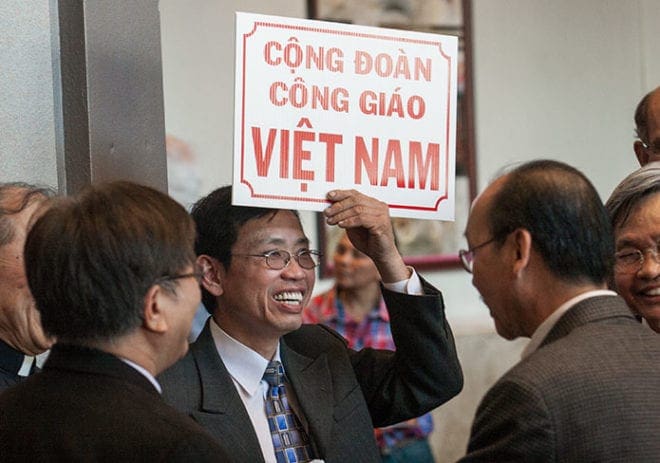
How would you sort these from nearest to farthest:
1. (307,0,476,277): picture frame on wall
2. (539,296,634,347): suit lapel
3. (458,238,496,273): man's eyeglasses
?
(539,296,634,347): suit lapel, (458,238,496,273): man's eyeglasses, (307,0,476,277): picture frame on wall

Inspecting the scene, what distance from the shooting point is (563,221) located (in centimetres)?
189

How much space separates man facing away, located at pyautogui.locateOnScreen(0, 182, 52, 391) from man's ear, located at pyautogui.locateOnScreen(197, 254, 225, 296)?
0.37 m

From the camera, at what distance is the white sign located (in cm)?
226

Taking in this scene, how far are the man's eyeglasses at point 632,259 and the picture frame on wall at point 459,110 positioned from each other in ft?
9.99

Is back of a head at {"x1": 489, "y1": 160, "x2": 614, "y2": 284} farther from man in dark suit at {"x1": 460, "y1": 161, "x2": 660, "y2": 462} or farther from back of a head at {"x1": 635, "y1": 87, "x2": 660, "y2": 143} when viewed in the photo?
back of a head at {"x1": 635, "y1": 87, "x2": 660, "y2": 143}

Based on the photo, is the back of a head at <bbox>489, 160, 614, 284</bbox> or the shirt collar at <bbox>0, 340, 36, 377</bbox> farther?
the shirt collar at <bbox>0, 340, 36, 377</bbox>

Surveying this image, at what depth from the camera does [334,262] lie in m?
5.25

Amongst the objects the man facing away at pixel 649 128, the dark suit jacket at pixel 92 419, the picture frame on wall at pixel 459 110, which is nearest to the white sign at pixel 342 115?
the dark suit jacket at pixel 92 419

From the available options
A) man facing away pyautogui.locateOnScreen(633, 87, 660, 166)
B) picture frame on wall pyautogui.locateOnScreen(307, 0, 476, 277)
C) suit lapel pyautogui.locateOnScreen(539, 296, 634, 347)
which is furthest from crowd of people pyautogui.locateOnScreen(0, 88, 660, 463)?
picture frame on wall pyautogui.locateOnScreen(307, 0, 476, 277)

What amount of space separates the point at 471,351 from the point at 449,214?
3.44 meters

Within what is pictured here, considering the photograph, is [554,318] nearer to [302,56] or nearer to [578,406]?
[578,406]

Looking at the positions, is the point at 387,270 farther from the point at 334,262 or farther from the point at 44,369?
the point at 334,262

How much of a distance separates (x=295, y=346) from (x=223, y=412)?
317 millimetres

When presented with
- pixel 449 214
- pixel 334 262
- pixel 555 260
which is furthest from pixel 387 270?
pixel 334 262
